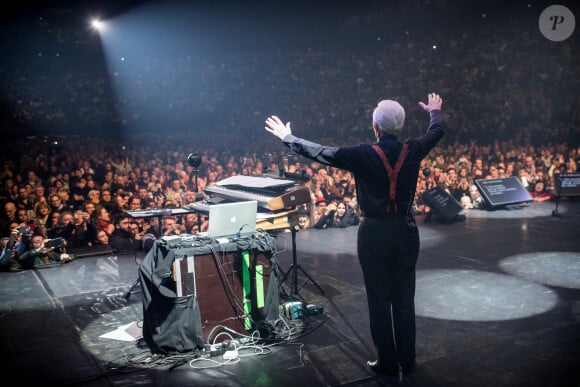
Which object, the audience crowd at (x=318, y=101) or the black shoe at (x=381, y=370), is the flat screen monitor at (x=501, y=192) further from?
the black shoe at (x=381, y=370)

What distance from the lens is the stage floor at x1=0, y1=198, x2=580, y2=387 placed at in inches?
110

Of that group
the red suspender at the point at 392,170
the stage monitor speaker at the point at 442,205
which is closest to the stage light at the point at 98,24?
the stage monitor speaker at the point at 442,205

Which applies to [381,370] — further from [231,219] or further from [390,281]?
[231,219]

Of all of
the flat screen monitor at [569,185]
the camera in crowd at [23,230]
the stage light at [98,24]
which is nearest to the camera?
the camera in crowd at [23,230]

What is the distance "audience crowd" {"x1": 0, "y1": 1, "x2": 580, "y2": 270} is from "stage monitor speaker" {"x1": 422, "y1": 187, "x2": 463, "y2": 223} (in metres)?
1.77

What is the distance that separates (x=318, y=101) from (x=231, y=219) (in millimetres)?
10951

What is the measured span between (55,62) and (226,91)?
14.5 ft

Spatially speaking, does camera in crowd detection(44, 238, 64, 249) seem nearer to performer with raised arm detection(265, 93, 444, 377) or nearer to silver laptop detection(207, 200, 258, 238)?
silver laptop detection(207, 200, 258, 238)

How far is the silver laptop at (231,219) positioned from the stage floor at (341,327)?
2.55 feet

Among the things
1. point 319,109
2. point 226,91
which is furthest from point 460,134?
point 226,91

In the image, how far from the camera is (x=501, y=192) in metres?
8.38

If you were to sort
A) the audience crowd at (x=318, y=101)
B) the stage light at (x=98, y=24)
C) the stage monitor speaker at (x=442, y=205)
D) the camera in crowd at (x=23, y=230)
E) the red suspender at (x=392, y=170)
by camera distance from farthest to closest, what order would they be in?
1. the stage light at (x=98, y=24)
2. the audience crowd at (x=318, y=101)
3. the stage monitor speaker at (x=442, y=205)
4. the camera in crowd at (x=23, y=230)
5. the red suspender at (x=392, y=170)

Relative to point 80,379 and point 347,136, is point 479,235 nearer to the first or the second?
point 80,379

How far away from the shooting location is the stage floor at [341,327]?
9.21 feet
